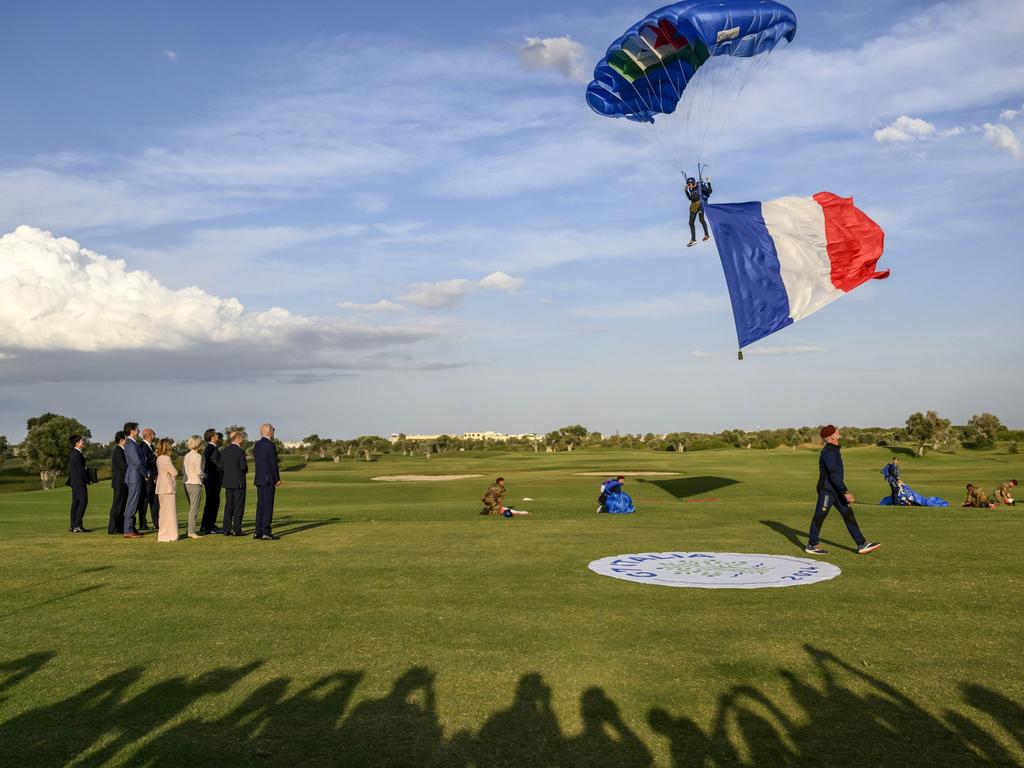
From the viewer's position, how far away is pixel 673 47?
20.7 metres

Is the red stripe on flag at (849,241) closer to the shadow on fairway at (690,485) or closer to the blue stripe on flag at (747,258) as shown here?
the blue stripe on flag at (747,258)

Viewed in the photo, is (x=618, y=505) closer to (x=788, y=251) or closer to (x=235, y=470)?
(x=788, y=251)

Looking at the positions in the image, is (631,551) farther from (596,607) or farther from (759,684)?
(759,684)

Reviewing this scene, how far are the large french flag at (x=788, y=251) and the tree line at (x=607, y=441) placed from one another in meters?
34.3

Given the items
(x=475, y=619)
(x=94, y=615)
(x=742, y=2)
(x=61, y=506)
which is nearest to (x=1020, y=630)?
(x=475, y=619)

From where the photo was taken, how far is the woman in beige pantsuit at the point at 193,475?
19.0 metres

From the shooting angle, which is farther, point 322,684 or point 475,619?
point 475,619

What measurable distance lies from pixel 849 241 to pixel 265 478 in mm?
16192

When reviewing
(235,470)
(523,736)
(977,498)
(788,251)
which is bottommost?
(523,736)

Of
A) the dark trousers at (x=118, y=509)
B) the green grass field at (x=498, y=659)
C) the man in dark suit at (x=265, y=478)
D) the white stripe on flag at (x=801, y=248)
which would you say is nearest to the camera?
the green grass field at (x=498, y=659)

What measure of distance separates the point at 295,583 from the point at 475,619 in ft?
13.2

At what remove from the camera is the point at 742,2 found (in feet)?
64.2

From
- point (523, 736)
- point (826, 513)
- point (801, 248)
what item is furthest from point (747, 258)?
point (523, 736)

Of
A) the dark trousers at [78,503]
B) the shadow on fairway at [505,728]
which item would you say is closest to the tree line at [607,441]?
the dark trousers at [78,503]
